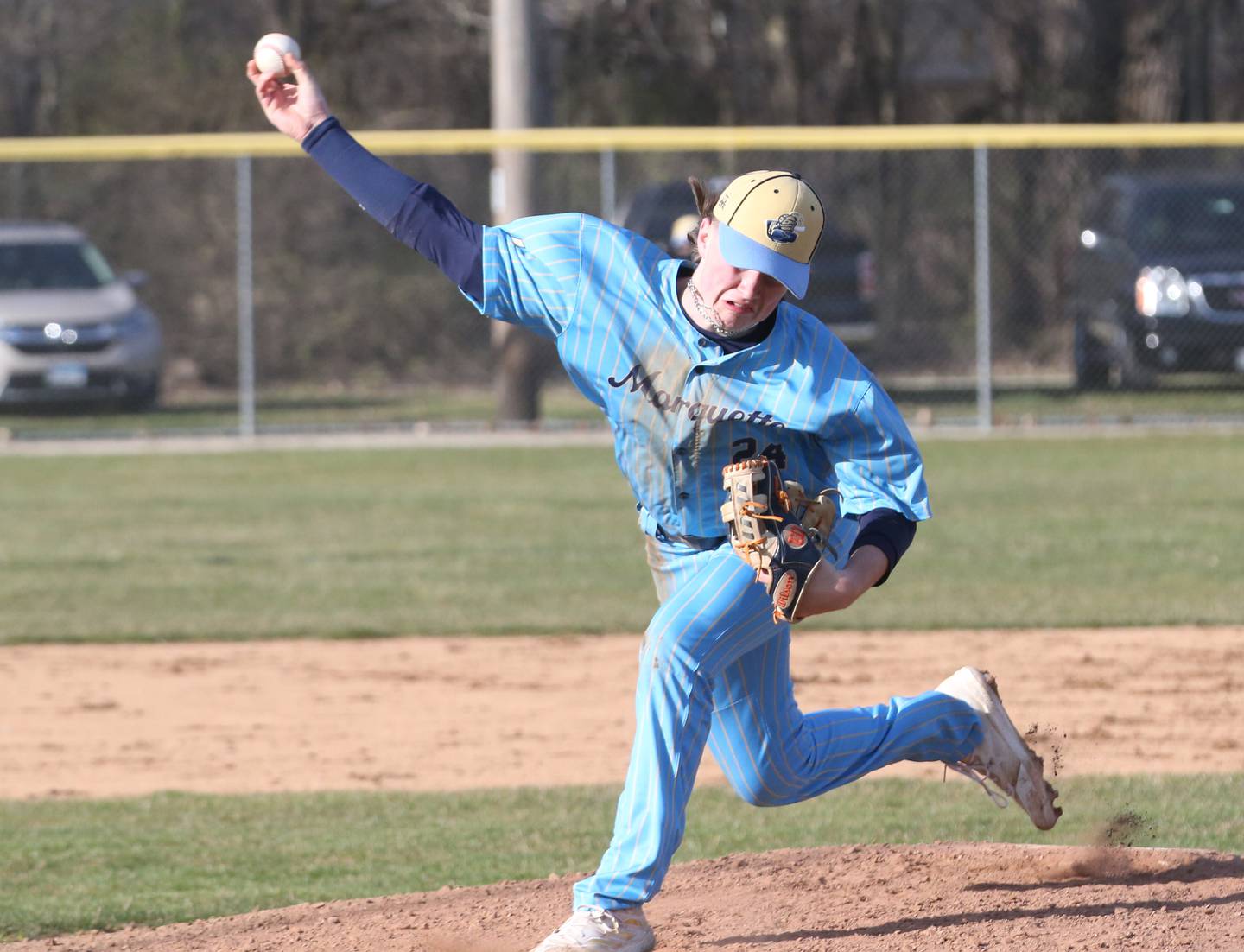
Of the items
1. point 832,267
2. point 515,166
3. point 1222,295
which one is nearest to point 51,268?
point 515,166

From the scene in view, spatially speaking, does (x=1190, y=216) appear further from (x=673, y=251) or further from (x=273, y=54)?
(x=273, y=54)

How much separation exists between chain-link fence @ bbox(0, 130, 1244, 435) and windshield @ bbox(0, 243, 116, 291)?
0.29 feet

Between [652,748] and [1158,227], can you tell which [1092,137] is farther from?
[652,748]

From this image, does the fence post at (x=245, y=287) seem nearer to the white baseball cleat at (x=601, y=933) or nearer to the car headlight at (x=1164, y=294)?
the car headlight at (x=1164, y=294)

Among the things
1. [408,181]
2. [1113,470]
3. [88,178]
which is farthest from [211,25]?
[408,181]

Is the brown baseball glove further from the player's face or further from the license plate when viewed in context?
the license plate

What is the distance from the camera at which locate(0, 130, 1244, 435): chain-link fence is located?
52.9ft

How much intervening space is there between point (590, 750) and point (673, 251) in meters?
7.98

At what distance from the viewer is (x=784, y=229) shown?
379 cm

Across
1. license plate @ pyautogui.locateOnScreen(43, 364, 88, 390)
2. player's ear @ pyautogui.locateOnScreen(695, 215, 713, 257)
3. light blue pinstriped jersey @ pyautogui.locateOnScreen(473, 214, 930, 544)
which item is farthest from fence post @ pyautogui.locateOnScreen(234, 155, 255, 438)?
player's ear @ pyautogui.locateOnScreen(695, 215, 713, 257)

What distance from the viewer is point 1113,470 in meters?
13.8

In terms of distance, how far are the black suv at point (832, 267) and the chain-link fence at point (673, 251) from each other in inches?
1.0

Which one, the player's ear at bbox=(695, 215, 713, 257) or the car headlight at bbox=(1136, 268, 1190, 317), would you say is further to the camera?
the car headlight at bbox=(1136, 268, 1190, 317)

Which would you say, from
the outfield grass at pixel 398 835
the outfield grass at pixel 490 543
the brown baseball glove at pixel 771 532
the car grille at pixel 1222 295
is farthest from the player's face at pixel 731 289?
the car grille at pixel 1222 295
